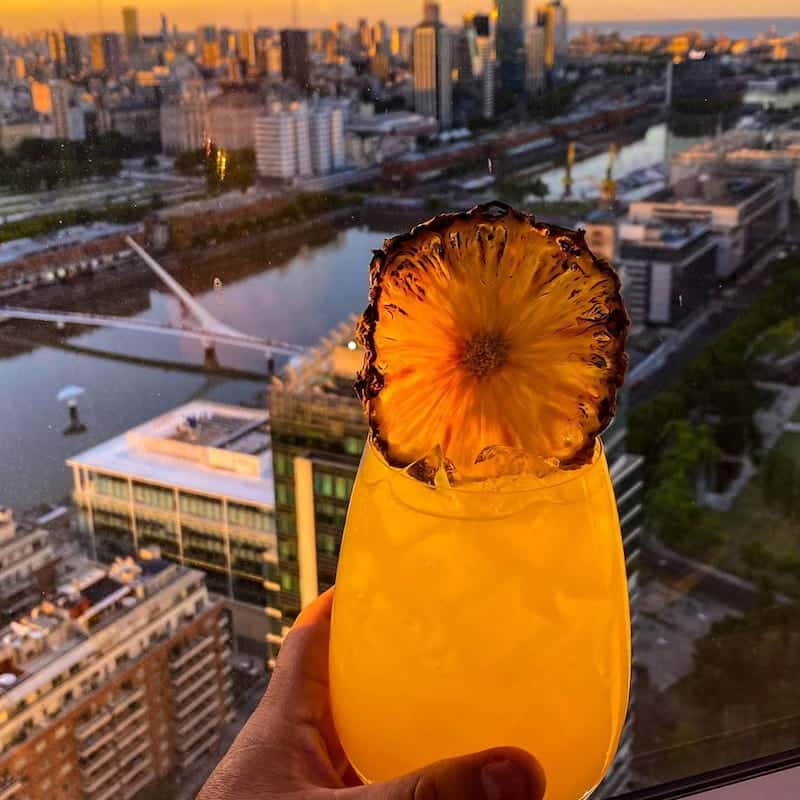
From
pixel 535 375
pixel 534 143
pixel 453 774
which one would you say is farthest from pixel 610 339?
pixel 534 143

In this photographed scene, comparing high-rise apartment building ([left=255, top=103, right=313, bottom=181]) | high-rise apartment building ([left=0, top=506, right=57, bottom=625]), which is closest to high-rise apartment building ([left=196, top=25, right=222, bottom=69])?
high-rise apartment building ([left=255, top=103, right=313, bottom=181])

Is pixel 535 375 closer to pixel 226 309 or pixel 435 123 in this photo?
pixel 226 309

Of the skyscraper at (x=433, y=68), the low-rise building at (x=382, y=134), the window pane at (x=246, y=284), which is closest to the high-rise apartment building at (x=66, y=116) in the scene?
the window pane at (x=246, y=284)

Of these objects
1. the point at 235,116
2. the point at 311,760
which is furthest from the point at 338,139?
the point at 311,760

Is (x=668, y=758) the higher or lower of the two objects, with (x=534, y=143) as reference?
lower

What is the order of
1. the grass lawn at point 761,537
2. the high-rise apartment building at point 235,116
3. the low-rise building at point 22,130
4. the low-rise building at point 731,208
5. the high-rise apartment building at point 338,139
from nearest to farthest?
the low-rise building at point 22,130
the high-rise apartment building at point 235,116
the high-rise apartment building at point 338,139
the grass lawn at point 761,537
the low-rise building at point 731,208

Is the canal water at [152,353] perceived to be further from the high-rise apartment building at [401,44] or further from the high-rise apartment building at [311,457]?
the high-rise apartment building at [401,44]
